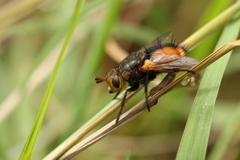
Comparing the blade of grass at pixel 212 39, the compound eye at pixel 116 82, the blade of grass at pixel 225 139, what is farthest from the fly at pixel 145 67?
the blade of grass at pixel 225 139

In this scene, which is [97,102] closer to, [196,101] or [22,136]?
[22,136]

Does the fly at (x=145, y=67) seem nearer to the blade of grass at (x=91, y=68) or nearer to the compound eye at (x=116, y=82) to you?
the compound eye at (x=116, y=82)

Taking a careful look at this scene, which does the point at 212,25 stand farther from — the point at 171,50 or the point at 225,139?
the point at 225,139

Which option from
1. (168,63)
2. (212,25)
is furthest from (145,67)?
(212,25)

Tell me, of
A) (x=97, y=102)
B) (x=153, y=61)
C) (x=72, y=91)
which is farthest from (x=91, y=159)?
(x=153, y=61)

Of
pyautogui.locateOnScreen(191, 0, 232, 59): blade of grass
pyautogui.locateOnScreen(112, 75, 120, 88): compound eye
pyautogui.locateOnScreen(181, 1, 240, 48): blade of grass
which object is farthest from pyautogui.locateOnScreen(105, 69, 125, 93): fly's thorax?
pyautogui.locateOnScreen(191, 0, 232, 59): blade of grass

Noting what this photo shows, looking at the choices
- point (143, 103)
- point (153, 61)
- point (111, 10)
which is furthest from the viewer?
point (111, 10)

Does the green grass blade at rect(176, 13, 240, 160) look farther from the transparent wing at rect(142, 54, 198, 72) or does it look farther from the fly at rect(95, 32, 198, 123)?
the fly at rect(95, 32, 198, 123)
